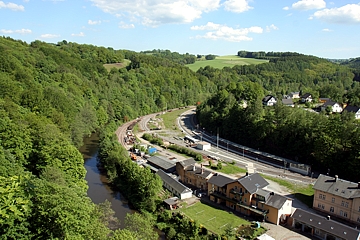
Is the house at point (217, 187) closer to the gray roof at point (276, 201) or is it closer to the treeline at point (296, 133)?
the gray roof at point (276, 201)

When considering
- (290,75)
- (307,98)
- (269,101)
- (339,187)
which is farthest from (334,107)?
(290,75)

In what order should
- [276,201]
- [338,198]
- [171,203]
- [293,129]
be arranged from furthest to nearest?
1. [293,129]
2. [171,203]
3. [338,198]
4. [276,201]

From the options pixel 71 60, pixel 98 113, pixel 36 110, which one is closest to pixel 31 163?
pixel 36 110

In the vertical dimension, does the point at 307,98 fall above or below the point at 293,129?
above

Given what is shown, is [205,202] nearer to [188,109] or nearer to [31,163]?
[31,163]

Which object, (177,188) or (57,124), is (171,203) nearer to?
(177,188)
